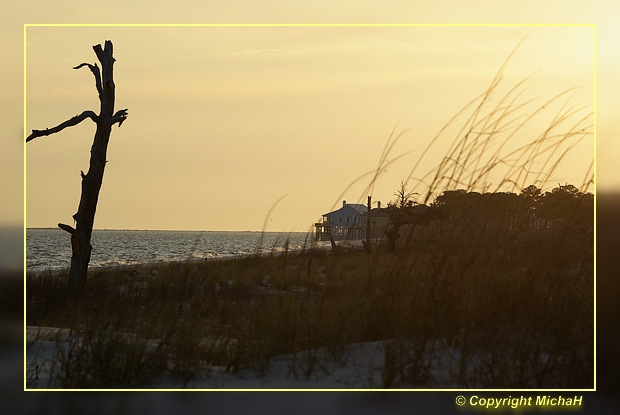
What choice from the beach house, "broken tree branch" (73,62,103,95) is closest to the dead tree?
"broken tree branch" (73,62,103,95)

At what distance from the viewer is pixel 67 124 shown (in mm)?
7074

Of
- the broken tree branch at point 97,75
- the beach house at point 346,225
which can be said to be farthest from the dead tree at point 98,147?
the beach house at point 346,225

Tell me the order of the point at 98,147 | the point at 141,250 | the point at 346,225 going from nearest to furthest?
the point at 98,147 < the point at 346,225 < the point at 141,250

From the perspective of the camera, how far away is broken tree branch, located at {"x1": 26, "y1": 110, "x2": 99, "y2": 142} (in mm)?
6793

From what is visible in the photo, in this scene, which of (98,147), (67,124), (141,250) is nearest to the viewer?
(67,124)

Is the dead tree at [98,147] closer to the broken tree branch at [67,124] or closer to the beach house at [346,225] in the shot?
the broken tree branch at [67,124]

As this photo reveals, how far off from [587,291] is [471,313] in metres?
0.76

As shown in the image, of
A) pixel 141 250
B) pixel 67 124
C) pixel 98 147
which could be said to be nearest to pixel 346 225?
pixel 98 147

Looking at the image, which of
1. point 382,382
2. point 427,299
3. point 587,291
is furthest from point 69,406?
point 587,291

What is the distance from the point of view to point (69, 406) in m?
2.98

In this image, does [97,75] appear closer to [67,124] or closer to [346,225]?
[67,124]

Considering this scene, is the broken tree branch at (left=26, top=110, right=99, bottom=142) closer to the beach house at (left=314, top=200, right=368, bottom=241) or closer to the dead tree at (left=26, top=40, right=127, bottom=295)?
the dead tree at (left=26, top=40, right=127, bottom=295)

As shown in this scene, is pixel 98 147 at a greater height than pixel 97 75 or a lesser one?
lesser

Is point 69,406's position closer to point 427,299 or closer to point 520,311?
point 427,299
